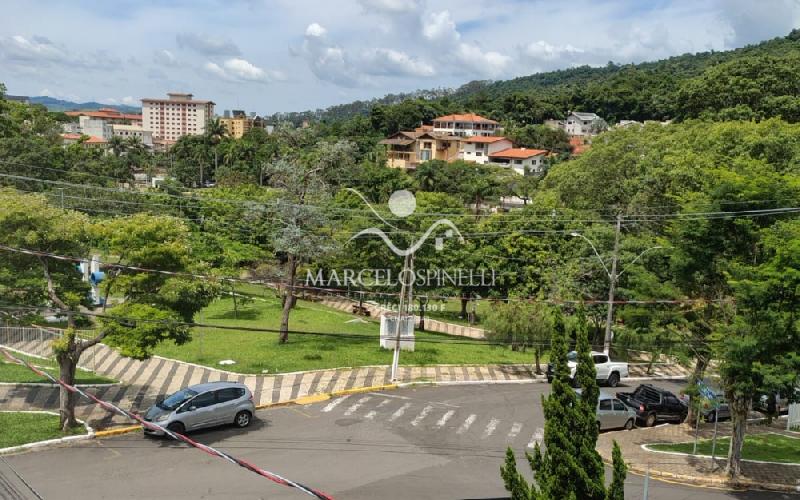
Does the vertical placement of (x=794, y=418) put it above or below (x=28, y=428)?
above

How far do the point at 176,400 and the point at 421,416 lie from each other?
716 centimetres

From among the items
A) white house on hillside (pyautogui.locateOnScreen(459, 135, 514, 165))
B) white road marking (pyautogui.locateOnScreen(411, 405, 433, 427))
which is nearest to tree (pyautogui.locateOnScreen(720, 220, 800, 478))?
white road marking (pyautogui.locateOnScreen(411, 405, 433, 427))

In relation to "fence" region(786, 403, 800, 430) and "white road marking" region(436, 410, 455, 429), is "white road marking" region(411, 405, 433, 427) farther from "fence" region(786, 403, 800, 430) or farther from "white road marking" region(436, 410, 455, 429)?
"fence" region(786, 403, 800, 430)

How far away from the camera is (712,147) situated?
3853 cm

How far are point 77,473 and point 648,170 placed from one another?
33459 mm

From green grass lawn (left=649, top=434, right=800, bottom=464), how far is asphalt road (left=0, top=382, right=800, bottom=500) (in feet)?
9.04

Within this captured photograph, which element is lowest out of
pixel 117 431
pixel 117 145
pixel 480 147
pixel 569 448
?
pixel 117 431

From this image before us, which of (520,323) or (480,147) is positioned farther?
(480,147)

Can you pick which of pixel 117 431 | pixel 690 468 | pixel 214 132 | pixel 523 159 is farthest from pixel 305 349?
pixel 214 132

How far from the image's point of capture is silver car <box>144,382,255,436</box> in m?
16.8

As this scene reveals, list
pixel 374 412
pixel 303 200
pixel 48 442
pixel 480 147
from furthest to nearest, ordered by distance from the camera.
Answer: pixel 480 147, pixel 303 200, pixel 374 412, pixel 48 442

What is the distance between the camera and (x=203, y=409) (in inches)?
680

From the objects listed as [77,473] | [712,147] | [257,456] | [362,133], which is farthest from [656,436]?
[362,133]

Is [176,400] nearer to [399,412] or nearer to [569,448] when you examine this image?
[399,412]
